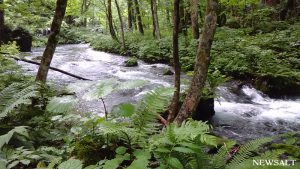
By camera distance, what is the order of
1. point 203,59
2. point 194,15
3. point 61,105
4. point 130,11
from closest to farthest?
1. point 61,105
2. point 203,59
3. point 194,15
4. point 130,11

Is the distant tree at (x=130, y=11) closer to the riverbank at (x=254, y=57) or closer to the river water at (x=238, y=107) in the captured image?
the riverbank at (x=254, y=57)

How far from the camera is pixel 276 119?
27.2 feet

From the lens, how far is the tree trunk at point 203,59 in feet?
16.8

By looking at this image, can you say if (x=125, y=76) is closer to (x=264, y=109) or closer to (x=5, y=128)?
(x=264, y=109)

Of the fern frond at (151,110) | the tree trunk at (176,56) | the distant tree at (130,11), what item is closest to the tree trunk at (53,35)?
the tree trunk at (176,56)

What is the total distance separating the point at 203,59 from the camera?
5.18 meters

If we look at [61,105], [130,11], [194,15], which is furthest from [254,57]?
[130,11]

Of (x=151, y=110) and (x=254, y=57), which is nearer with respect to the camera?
(x=151, y=110)

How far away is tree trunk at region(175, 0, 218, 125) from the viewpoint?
16.8 feet

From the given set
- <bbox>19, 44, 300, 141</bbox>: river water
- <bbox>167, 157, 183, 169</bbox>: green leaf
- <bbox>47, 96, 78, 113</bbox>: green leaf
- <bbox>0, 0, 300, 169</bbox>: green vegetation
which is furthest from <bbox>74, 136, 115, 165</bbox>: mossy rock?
<bbox>19, 44, 300, 141</bbox>: river water

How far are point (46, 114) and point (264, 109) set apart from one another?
675cm

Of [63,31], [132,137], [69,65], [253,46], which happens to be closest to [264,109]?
[253,46]

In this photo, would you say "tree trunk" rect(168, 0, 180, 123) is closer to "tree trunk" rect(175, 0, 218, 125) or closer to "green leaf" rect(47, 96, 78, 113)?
"tree trunk" rect(175, 0, 218, 125)

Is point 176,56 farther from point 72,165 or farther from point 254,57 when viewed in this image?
point 254,57
